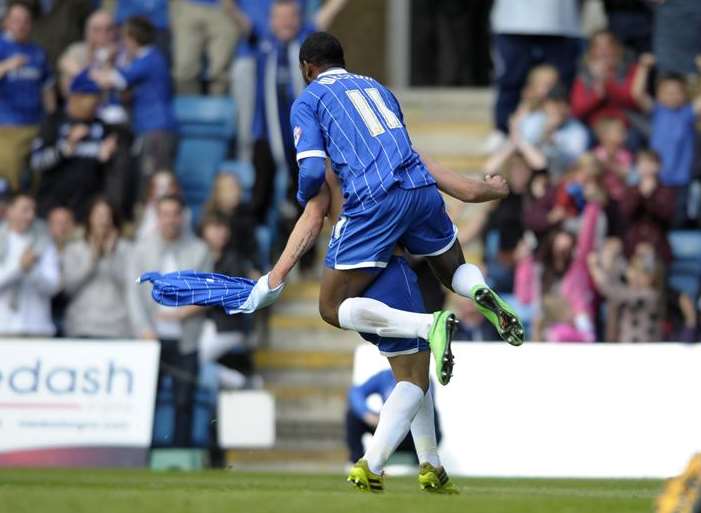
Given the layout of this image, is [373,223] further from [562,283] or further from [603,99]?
[603,99]

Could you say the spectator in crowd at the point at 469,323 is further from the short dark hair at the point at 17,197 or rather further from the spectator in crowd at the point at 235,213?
the short dark hair at the point at 17,197

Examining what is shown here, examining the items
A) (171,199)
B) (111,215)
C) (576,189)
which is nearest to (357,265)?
(171,199)

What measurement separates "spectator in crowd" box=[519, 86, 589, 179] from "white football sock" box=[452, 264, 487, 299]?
7.88 meters

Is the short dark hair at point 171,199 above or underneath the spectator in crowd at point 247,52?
underneath

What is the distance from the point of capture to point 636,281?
17.6m

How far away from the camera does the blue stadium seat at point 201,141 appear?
1997 cm

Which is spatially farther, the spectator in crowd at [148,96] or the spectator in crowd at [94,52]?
the spectator in crowd at [94,52]

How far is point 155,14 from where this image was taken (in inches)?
817

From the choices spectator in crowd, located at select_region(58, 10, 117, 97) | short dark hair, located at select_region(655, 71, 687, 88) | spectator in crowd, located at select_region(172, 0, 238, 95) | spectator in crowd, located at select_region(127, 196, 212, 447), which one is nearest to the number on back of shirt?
spectator in crowd, located at select_region(127, 196, 212, 447)

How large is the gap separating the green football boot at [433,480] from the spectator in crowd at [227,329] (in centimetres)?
708

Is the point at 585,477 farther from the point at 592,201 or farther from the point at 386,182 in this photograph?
the point at 386,182

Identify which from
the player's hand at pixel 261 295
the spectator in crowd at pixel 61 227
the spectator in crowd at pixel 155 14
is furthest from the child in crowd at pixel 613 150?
the player's hand at pixel 261 295

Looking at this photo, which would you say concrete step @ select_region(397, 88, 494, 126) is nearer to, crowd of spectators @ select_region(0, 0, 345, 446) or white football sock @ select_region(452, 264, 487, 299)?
crowd of spectators @ select_region(0, 0, 345, 446)

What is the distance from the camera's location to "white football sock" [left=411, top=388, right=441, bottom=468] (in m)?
10.8
